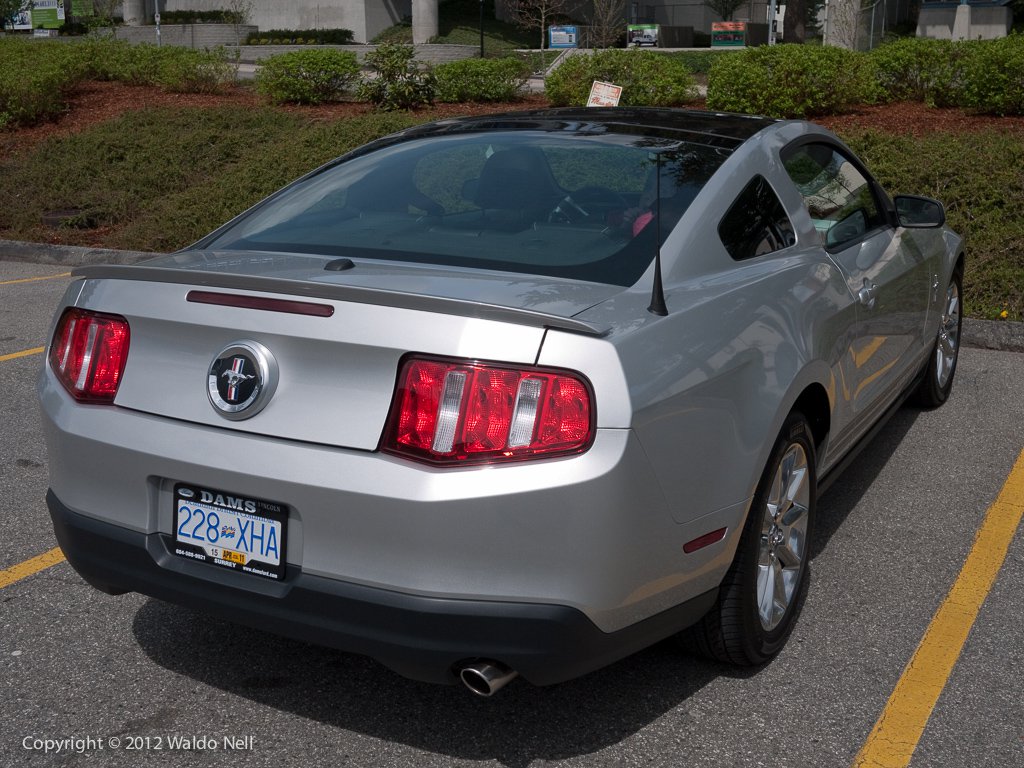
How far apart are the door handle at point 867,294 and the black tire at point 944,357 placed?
1.68 metres

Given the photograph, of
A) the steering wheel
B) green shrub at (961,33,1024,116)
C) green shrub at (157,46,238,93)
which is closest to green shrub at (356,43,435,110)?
green shrub at (157,46,238,93)

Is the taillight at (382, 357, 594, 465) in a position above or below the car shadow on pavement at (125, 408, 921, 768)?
above

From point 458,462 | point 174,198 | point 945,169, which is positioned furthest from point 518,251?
point 174,198

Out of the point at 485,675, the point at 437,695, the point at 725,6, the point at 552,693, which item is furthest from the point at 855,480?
the point at 725,6

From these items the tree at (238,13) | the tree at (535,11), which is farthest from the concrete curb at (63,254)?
the tree at (238,13)

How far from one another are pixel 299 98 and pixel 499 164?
1429 cm

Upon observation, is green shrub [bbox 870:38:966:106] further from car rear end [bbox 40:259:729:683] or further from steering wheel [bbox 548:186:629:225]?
car rear end [bbox 40:259:729:683]

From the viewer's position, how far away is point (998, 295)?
8.16 meters

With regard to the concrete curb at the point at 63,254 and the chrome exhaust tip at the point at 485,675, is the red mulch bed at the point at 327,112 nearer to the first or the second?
the concrete curb at the point at 63,254

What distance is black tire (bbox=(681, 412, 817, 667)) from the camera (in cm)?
315

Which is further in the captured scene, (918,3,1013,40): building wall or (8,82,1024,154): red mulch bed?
(918,3,1013,40): building wall

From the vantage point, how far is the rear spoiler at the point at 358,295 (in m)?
2.57

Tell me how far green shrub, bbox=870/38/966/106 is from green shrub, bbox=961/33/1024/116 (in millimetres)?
316

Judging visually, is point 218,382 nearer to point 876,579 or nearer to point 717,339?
point 717,339
